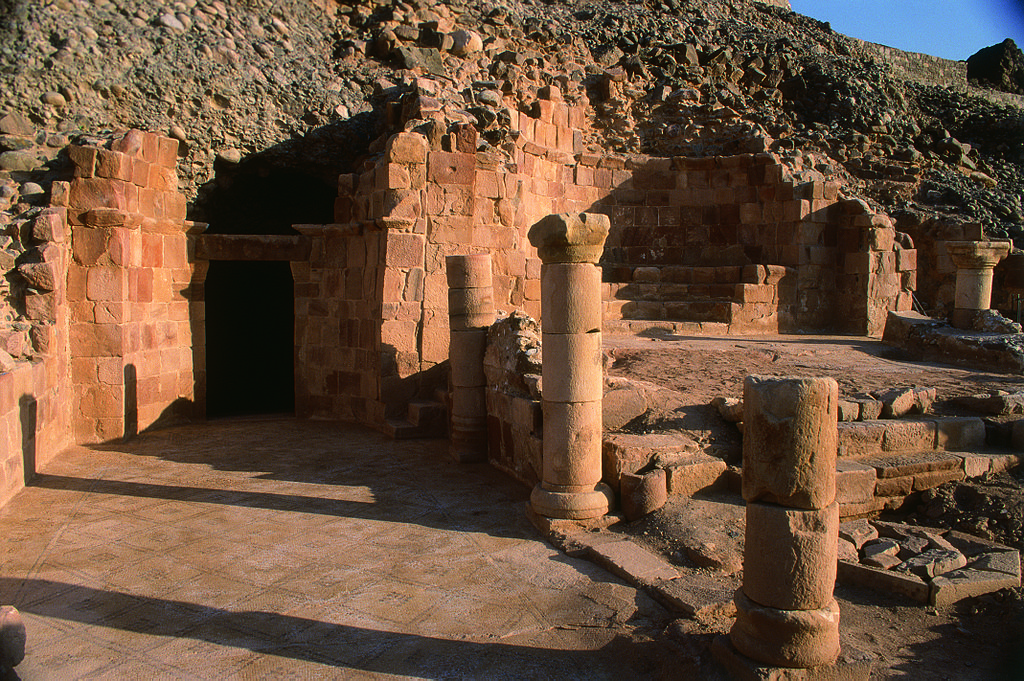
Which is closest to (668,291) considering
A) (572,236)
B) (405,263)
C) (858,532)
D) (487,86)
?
(487,86)

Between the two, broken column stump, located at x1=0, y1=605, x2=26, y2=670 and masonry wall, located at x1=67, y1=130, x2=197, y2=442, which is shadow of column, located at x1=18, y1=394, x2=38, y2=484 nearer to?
masonry wall, located at x1=67, y1=130, x2=197, y2=442

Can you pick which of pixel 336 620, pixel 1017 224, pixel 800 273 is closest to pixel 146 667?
pixel 336 620

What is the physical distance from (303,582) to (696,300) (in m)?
9.91

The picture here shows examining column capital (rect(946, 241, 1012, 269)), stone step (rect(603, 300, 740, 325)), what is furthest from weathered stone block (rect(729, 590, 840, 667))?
stone step (rect(603, 300, 740, 325))

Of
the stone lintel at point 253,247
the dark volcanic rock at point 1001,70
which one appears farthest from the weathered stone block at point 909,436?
the dark volcanic rock at point 1001,70

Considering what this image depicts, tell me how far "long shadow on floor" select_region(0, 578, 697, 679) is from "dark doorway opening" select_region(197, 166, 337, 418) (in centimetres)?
792

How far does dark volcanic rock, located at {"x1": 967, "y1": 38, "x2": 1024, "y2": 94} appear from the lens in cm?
2498

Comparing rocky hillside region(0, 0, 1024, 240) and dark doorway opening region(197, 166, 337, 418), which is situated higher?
rocky hillside region(0, 0, 1024, 240)

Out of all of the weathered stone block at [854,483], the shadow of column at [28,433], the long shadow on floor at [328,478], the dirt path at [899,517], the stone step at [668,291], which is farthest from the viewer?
the stone step at [668,291]

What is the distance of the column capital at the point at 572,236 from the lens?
5.54 m

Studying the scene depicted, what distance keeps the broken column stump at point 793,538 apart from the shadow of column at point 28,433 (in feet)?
21.7

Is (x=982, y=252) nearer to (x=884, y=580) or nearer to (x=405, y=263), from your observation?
(x=884, y=580)

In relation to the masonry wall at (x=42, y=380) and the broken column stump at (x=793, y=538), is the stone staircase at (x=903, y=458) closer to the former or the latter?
the broken column stump at (x=793, y=538)

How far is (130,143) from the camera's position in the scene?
9336 millimetres
